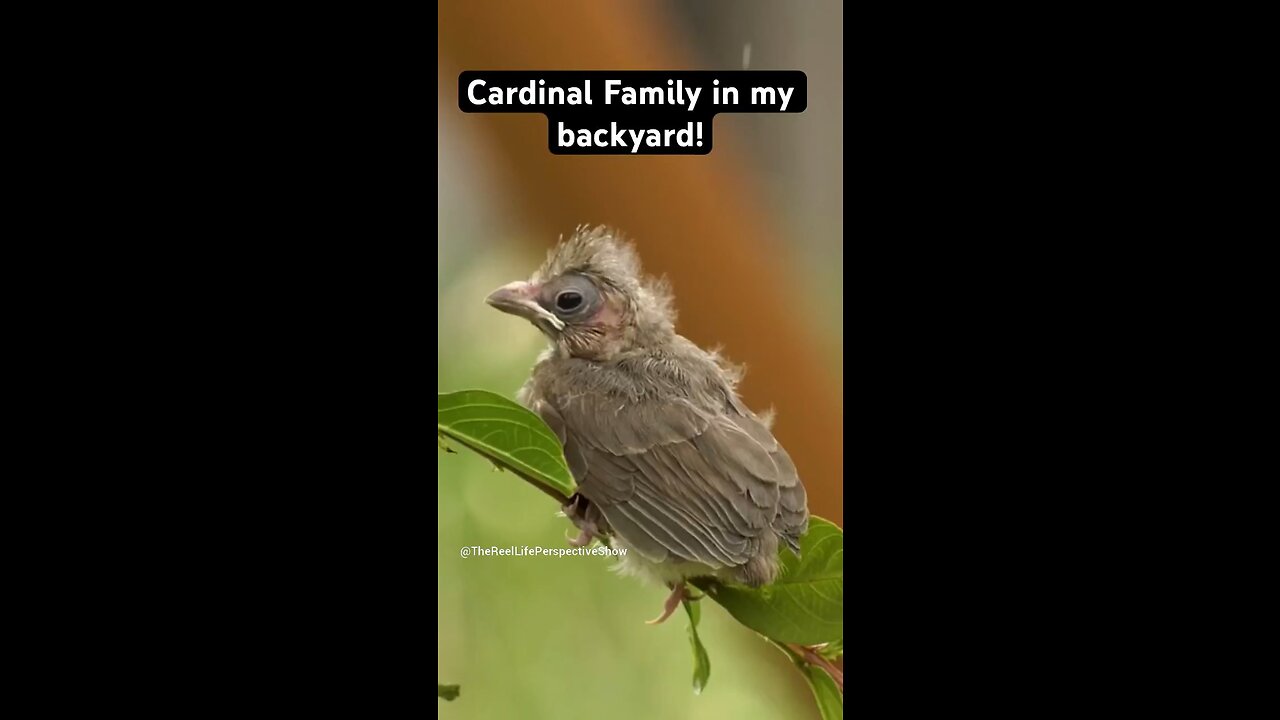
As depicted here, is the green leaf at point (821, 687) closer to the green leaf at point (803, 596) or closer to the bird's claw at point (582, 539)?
the green leaf at point (803, 596)

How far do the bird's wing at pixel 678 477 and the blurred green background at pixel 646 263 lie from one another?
10 cm

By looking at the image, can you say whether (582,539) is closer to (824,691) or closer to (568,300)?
(568,300)

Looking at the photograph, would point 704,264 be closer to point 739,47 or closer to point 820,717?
point 739,47

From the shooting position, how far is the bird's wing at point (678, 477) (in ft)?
9.21

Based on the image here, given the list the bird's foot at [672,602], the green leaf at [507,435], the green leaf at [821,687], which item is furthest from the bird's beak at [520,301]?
the green leaf at [821,687]

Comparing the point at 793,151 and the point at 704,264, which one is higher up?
the point at 793,151

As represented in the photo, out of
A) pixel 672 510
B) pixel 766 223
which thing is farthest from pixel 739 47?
pixel 672 510

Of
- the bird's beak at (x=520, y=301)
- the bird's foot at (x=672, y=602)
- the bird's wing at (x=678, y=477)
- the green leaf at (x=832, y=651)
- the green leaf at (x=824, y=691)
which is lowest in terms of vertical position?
the green leaf at (x=824, y=691)

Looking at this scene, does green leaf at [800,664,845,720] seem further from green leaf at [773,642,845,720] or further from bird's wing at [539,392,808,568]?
bird's wing at [539,392,808,568]

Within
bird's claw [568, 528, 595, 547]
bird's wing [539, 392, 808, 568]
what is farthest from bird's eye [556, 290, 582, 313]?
bird's claw [568, 528, 595, 547]

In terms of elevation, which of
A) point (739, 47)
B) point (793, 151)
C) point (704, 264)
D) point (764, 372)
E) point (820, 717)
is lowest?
point (820, 717)

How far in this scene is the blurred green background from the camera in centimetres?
287

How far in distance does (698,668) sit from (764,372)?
0.65m

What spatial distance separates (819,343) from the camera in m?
2.90
